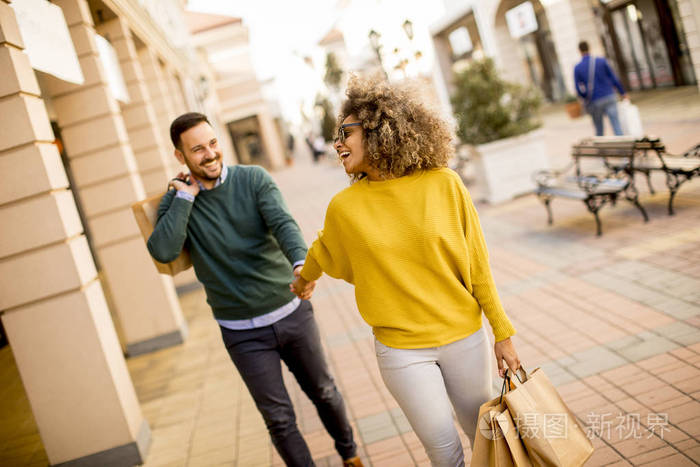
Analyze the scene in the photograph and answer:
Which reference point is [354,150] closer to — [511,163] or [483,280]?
[483,280]

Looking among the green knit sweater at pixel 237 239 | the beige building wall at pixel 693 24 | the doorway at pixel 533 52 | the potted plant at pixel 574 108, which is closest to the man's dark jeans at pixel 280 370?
the green knit sweater at pixel 237 239

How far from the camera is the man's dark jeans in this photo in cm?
294

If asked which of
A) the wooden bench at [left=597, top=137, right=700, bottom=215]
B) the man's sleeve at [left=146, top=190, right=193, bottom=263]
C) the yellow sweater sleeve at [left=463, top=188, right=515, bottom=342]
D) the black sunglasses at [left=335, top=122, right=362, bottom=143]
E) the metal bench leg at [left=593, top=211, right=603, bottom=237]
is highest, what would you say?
the black sunglasses at [left=335, top=122, right=362, bottom=143]

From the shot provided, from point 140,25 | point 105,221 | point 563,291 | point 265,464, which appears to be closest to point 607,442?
point 265,464

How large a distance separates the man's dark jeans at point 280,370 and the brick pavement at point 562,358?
2.30ft

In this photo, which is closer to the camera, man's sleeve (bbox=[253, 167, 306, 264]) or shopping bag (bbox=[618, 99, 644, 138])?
man's sleeve (bbox=[253, 167, 306, 264])

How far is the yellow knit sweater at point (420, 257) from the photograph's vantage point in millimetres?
2209

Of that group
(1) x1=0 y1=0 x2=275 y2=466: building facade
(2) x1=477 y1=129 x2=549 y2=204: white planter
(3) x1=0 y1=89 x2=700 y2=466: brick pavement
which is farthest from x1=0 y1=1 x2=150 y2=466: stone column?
(2) x1=477 y1=129 x2=549 y2=204: white planter

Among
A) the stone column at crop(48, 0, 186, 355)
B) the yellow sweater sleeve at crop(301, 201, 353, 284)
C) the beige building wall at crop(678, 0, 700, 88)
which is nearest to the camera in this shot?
the yellow sweater sleeve at crop(301, 201, 353, 284)

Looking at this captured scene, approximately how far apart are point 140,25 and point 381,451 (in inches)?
325

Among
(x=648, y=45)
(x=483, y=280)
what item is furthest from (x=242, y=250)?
(x=648, y=45)

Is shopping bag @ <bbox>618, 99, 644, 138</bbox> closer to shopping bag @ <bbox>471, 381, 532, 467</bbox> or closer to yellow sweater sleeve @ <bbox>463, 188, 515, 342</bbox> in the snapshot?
yellow sweater sleeve @ <bbox>463, 188, 515, 342</bbox>

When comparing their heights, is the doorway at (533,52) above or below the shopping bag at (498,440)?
above

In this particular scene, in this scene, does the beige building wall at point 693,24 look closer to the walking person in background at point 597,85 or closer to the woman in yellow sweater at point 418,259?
the walking person in background at point 597,85
